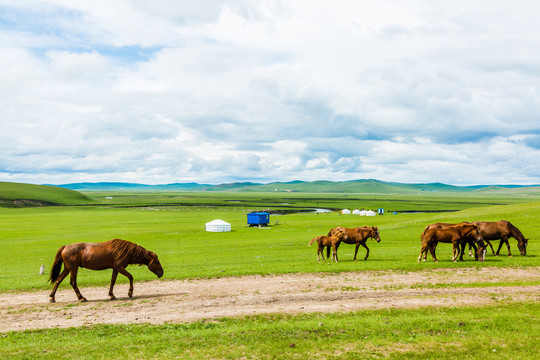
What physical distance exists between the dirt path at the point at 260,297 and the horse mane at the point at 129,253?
1745 mm

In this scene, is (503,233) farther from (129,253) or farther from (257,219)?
(257,219)

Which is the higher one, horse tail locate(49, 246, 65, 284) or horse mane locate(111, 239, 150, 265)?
horse mane locate(111, 239, 150, 265)

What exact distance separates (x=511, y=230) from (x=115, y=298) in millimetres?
26108

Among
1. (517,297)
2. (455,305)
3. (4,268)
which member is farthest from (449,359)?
(4,268)

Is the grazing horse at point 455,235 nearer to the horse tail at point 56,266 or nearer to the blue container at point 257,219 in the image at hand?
the horse tail at point 56,266

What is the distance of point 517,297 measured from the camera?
15.6 meters

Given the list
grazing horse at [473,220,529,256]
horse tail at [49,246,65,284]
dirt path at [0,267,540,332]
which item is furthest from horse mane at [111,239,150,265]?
grazing horse at [473,220,529,256]

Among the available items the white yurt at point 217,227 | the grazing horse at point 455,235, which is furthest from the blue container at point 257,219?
the grazing horse at point 455,235

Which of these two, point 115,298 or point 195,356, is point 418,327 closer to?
point 195,356

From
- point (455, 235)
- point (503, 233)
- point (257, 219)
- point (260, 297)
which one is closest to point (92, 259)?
point (260, 297)

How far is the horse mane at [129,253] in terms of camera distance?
17.5 meters

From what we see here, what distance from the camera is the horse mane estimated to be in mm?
17547

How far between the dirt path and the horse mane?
1.75 metres

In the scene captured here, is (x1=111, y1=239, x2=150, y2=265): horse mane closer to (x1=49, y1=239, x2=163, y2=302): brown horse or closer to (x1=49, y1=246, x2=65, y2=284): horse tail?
(x1=49, y1=239, x2=163, y2=302): brown horse
